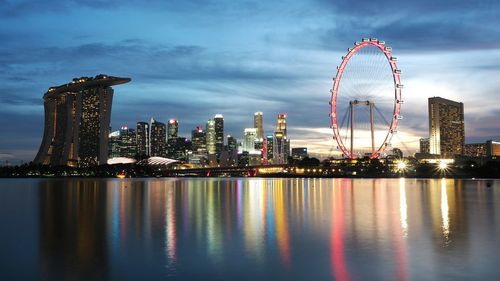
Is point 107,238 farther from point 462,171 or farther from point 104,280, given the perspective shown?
point 462,171

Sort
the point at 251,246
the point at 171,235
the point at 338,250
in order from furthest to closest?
the point at 171,235 → the point at 251,246 → the point at 338,250

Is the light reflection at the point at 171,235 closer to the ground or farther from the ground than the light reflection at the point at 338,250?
farther from the ground

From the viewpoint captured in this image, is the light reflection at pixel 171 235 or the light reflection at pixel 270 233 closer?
the light reflection at pixel 270 233

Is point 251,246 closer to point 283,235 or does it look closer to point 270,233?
point 283,235

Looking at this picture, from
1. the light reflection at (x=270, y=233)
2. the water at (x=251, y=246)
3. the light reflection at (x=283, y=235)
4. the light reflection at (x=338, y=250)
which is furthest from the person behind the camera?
the light reflection at (x=283, y=235)

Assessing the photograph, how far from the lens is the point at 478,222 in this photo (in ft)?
130

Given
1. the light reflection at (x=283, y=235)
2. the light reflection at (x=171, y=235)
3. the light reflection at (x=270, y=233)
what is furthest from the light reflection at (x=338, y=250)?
the light reflection at (x=171, y=235)

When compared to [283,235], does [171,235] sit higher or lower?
higher

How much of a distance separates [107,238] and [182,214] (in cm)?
1569

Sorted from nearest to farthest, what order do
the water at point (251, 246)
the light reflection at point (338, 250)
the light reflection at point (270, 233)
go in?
the light reflection at point (338, 250) → the water at point (251, 246) → the light reflection at point (270, 233)

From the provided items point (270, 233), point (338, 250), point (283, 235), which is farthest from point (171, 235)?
point (338, 250)

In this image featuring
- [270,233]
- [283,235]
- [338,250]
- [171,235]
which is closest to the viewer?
[338,250]

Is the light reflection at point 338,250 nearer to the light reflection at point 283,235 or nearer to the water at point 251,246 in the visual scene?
the water at point 251,246

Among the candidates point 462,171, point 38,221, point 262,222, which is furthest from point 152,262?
point 462,171
